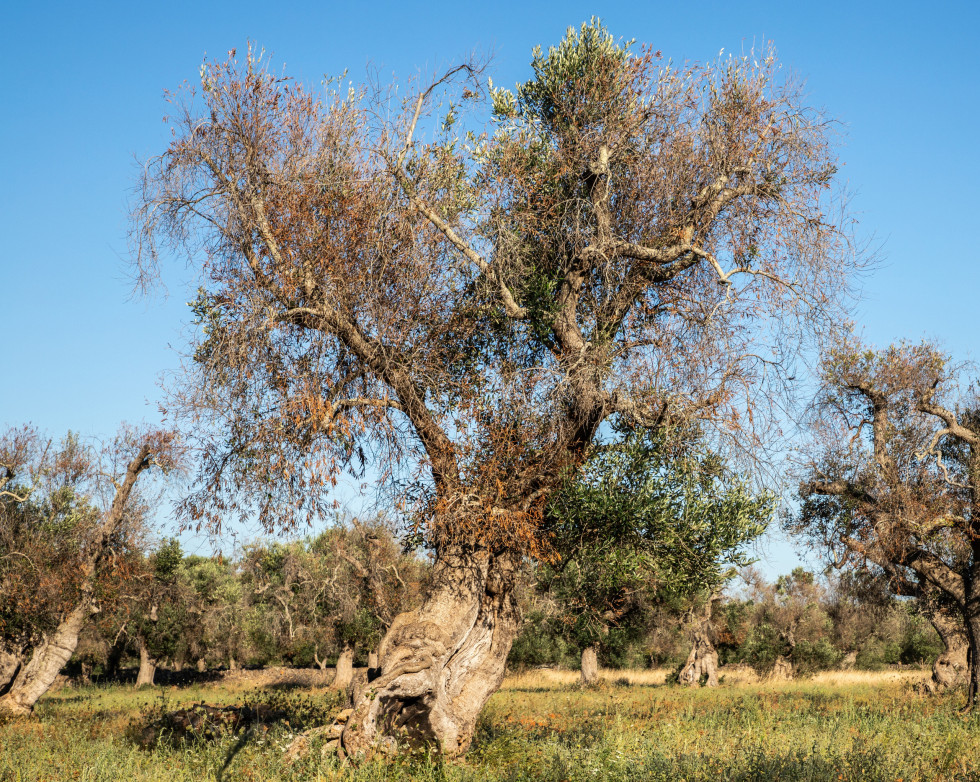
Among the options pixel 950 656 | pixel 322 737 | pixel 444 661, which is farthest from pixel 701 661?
pixel 322 737

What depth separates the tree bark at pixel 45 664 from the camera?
2319 cm

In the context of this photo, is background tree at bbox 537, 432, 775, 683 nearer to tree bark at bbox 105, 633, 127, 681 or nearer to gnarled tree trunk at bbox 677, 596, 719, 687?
gnarled tree trunk at bbox 677, 596, 719, 687

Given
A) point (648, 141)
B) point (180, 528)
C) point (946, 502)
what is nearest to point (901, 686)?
point (946, 502)

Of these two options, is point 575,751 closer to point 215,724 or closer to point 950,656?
point 215,724

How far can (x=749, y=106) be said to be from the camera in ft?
47.2

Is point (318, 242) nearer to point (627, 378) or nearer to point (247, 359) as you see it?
point (247, 359)

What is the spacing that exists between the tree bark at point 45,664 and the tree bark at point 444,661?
16124mm

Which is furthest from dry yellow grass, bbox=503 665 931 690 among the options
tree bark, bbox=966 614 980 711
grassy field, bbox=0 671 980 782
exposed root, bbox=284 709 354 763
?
exposed root, bbox=284 709 354 763

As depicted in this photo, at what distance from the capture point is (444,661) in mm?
12469

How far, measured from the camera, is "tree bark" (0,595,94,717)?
76.1 ft

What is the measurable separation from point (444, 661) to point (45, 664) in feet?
59.0

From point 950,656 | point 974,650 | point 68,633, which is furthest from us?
point 950,656

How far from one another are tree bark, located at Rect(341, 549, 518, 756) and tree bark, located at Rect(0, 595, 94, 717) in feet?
52.9

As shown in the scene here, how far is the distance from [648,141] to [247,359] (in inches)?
342
